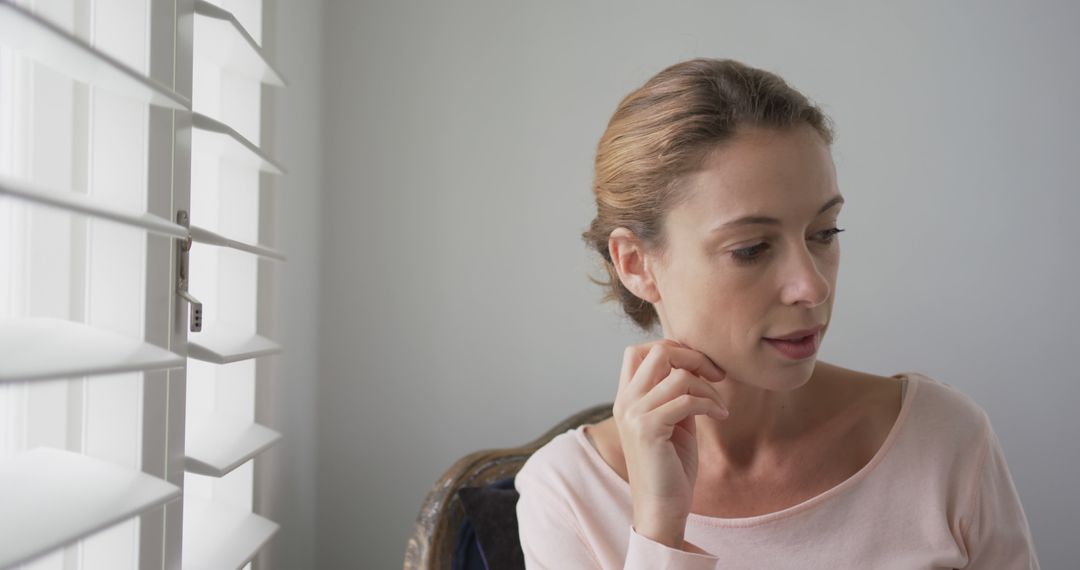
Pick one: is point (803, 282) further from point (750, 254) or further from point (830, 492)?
point (830, 492)

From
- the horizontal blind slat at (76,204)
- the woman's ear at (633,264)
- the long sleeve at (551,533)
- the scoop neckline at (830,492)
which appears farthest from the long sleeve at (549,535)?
the horizontal blind slat at (76,204)

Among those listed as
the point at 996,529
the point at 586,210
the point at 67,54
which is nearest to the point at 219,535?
the point at 67,54

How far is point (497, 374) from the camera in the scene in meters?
2.44

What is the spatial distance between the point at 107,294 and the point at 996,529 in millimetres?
1194

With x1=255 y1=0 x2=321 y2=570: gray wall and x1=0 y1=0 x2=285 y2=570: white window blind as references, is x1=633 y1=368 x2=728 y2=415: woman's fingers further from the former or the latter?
x1=255 y1=0 x2=321 y2=570: gray wall

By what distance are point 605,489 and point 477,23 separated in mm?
1511

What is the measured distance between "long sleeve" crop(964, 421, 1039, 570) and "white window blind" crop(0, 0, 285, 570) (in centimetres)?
101

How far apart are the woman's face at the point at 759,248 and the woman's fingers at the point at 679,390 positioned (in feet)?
0.16

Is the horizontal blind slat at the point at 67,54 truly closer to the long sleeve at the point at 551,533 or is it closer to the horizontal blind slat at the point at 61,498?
the horizontal blind slat at the point at 61,498

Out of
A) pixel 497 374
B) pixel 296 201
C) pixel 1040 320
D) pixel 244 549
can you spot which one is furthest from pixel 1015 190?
pixel 244 549

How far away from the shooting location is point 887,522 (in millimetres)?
1271

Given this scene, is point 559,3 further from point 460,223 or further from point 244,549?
point 244,549

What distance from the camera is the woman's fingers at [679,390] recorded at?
123 centimetres

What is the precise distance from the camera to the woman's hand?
3.96 ft
